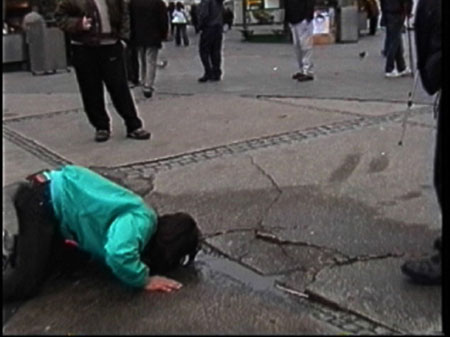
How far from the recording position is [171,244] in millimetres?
3994

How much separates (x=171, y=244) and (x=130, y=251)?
37 cm

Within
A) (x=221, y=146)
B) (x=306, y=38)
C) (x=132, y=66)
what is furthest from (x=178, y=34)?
(x=221, y=146)

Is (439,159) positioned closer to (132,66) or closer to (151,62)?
(151,62)

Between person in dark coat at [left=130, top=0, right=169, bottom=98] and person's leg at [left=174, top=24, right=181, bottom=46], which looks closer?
person in dark coat at [left=130, top=0, right=169, bottom=98]

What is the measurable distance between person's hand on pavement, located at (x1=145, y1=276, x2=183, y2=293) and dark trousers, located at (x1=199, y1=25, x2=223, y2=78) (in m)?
8.46

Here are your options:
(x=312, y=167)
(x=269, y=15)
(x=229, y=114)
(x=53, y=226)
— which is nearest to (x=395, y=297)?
(x=53, y=226)

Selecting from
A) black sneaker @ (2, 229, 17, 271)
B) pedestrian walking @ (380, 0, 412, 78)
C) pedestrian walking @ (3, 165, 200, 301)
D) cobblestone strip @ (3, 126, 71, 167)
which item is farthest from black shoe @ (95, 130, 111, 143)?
pedestrian walking @ (380, 0, 412, 78)

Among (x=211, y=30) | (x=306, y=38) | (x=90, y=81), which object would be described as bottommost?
(x=90, y=81)

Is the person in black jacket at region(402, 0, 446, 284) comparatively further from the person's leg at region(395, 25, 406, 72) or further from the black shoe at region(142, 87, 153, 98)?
the person's leg at region(395, 25, 406, 72)

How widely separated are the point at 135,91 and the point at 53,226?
25.0ft

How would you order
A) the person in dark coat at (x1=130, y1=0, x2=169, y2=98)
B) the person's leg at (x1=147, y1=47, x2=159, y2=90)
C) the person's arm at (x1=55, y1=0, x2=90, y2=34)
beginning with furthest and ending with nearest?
the person's leg at (x1=147, y1=47, x2=159, y2=90), the person in dark coat at (x1=130, y1=0, x2=169, y2=98), the person's arm at (x1=55, y1=0, x2=90, y2=34)

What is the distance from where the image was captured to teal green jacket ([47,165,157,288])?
146 inches

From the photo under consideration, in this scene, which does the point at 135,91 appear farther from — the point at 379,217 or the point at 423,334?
the point at 423,334

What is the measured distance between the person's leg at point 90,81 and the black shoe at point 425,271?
4188mm
